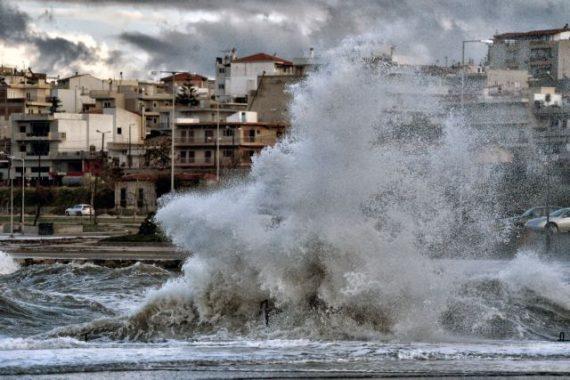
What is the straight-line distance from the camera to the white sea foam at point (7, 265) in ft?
130

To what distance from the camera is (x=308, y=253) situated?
2423cm

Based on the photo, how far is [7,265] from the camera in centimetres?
4012

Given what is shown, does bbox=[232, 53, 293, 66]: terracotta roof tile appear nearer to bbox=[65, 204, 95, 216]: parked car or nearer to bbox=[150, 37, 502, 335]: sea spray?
bbox=[65, 204, 95, 216]: parked car

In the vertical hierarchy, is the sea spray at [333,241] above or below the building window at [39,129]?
below

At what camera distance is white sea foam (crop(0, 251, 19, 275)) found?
39.7m

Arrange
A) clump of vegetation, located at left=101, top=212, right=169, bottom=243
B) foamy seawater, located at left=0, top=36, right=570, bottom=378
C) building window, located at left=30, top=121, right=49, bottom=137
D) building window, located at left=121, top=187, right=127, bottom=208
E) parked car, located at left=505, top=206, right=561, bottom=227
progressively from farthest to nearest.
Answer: building window, located at left=30, top=121, right=49, bottom=137
building window, located at left=121, top=187, right=127, bottom=208
clump of vegetation, located at left=101, top=212, right=169, bottom=243
parked car, located at left=505, top=206, right=561, bottom=227
foamy seawater, located at left=0, top=36, right=570, bottom=378

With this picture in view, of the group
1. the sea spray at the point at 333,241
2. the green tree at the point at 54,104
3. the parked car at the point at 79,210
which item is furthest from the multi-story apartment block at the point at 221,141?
the sea spray at the point at 333,241

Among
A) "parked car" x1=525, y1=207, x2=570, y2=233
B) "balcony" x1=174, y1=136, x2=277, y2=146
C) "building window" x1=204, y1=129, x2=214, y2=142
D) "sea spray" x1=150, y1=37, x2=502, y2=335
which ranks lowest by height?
"parked car" x1=525, y1=207, x2=570, y2=233

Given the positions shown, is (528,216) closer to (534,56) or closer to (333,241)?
(333,241)

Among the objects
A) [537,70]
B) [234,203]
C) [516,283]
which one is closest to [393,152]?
[234,203]

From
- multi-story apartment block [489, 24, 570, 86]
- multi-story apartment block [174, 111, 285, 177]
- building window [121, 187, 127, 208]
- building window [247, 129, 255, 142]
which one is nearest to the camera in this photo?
building window [121, 187, 127, 208]

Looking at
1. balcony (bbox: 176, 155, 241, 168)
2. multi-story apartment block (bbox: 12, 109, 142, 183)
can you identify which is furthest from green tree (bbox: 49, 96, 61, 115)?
balcony (bbox: 176, 155, 241, 168)

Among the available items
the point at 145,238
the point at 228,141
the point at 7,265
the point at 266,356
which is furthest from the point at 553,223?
the point at 228,141

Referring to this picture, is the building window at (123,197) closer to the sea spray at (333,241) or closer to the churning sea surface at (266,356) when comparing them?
the sea spray at (333,241)
